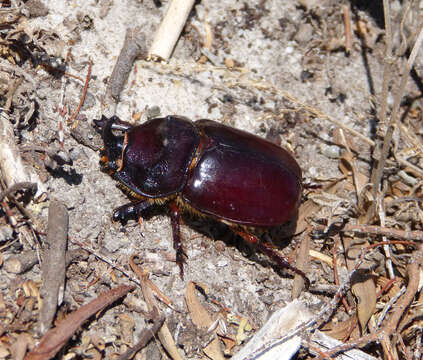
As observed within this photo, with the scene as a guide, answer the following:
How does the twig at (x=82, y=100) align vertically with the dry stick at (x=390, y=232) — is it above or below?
above

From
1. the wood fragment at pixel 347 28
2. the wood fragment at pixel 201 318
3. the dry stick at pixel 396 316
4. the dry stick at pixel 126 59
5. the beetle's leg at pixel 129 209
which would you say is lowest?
the wood fragment at pixel 201 318

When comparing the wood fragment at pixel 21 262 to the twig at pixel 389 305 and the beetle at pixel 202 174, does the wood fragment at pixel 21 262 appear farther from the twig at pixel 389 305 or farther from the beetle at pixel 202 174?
the twig at pixel 389 305

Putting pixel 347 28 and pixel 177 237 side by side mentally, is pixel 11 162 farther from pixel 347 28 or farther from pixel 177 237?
pixel 347 28

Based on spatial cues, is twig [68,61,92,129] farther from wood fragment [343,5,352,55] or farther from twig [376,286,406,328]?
twig [376,286,406,328]

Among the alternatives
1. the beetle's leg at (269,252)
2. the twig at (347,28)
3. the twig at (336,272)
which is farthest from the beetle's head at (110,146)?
the twig at (347,28)

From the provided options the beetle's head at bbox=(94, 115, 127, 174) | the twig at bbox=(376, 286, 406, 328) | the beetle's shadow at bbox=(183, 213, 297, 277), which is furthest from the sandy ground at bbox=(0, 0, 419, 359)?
the twig at bbox=(376, 286, 406, 328)
